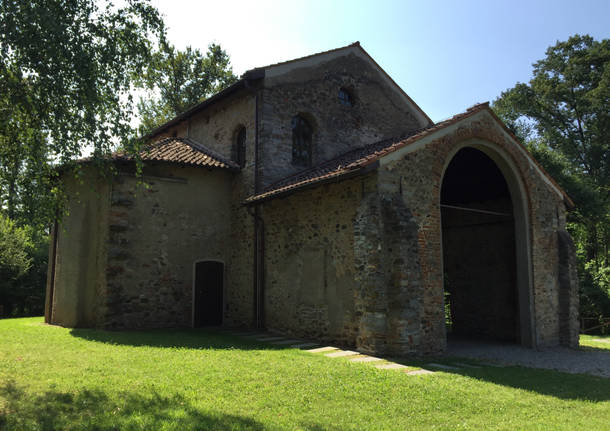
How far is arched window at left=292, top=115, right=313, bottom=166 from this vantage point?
47.3ft

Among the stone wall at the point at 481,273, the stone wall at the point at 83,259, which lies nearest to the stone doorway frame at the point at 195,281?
the stone wall at the point at 83,259

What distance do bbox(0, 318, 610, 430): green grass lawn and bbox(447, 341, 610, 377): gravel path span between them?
3.29 feet

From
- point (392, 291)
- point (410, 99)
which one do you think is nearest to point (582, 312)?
point (410, 99)

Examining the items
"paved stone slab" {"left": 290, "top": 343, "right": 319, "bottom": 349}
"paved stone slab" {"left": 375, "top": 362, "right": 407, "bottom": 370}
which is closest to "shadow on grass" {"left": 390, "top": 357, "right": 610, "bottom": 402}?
"paved stone slab" {"left": 375, "top": 362, "right": 407, "bottom": 370}

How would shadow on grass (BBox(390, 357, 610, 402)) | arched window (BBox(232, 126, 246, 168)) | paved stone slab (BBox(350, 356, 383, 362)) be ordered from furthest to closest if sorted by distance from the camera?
arched window (BBox(232, 126, 246, 168)) → paved stone slab (BBox(350, 356, 383, 362)) → shadow on grass (BBox(390, 357, 610, 402))

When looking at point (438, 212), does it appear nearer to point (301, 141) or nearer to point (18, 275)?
point (301, 141)

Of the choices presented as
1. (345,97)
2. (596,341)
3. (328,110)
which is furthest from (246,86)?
(596,341)

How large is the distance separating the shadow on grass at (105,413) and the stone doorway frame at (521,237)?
855 cm

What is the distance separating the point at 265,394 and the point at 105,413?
1.94 metres

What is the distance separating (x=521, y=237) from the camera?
37.7 ft

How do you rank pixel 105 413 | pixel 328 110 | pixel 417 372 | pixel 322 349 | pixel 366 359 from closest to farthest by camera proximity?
pixel 105 413 < pixel 417 372 < pixel 366 359 < pixel 322 349 < pixel 328 110

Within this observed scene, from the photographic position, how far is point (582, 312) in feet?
56.2

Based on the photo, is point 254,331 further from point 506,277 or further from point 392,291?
point 506,277

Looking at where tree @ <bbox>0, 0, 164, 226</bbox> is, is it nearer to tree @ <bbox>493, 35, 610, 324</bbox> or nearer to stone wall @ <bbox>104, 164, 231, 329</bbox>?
stone wall @ <bbox>104, 164, 231, 329</bbox>
